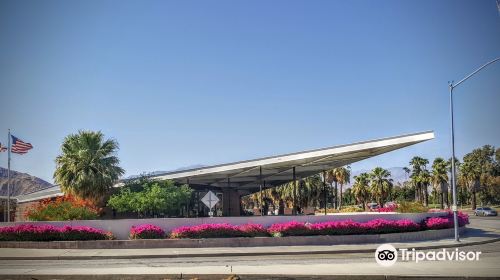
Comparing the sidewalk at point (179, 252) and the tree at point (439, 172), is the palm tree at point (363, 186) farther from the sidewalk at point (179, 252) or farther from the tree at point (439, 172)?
the sidewalk at point (179, 252)

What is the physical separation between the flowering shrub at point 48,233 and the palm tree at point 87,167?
782 centimetres

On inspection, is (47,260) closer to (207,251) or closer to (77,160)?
(207,251)

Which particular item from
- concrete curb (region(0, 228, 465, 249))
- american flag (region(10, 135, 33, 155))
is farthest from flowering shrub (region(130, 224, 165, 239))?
american flag (region(10, 135, 33, 155))

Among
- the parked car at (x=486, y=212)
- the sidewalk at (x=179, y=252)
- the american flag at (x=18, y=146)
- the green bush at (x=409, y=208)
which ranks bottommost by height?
the parked car at (x=486, y=212)

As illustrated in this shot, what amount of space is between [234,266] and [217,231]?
9.78m

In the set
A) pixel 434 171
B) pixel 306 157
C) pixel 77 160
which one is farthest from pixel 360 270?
pixel 434 171

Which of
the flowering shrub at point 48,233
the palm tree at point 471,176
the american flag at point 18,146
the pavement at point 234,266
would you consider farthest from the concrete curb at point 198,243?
the palm tree at point 471,176

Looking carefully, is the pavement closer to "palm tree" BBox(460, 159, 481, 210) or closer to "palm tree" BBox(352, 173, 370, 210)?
"palm tree" BBox(352, 173, 370, 210)

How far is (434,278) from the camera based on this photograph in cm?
1280

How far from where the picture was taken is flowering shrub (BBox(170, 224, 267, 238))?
84.7 feet

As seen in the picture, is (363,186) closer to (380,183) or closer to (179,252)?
(380,183)

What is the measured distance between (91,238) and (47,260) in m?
5.10

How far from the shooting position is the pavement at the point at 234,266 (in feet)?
43.7

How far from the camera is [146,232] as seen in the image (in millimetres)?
25656
